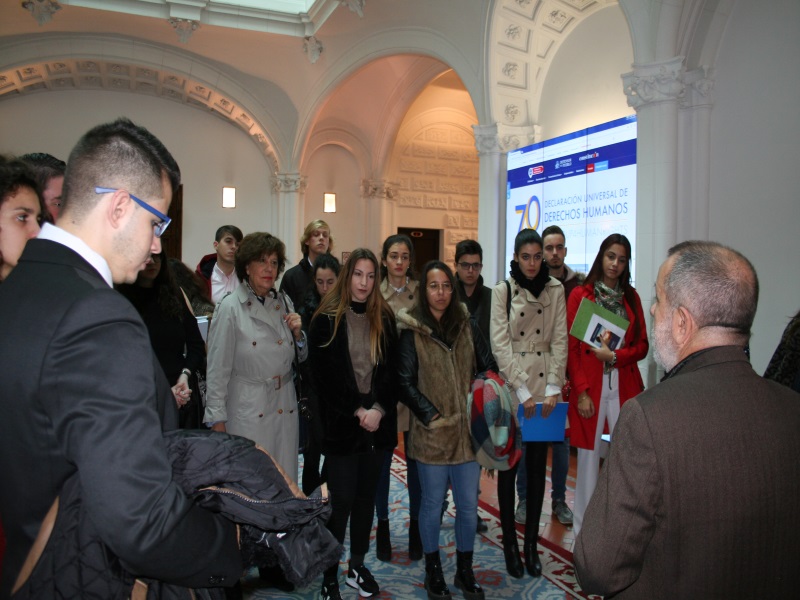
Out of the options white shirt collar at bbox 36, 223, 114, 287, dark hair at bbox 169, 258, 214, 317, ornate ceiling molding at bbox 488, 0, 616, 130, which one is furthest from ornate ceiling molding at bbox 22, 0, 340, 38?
white shirt collar at bbox 36, 223, 114, 287

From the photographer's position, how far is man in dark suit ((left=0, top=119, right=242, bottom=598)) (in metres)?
0.96

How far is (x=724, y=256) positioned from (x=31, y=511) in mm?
1597

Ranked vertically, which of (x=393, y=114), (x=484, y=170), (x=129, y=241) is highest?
(x=393, y=114)

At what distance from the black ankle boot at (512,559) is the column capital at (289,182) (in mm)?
9826

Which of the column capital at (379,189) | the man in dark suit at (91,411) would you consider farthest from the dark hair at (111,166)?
the column capital at (379,189)

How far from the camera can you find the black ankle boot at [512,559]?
11.0ft

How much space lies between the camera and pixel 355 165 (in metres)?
13.1

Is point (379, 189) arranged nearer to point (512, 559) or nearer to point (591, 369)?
point (591, 369)

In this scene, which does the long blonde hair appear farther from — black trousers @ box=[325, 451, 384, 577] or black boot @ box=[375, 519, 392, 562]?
black boot @ box=[375, 519, 392, 562]

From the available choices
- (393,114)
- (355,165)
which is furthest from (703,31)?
(355,165)

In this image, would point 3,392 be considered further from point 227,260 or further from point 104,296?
point 227,260

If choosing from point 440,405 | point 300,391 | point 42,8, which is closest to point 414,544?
point 440,405

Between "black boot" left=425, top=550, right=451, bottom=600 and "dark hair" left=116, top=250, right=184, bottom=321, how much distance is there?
187cm

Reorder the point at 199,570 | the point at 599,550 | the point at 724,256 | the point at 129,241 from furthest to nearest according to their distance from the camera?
1. the point at 724,256
2. the point at 599,550
3. the point at 129,241
4. the point at 199,570
